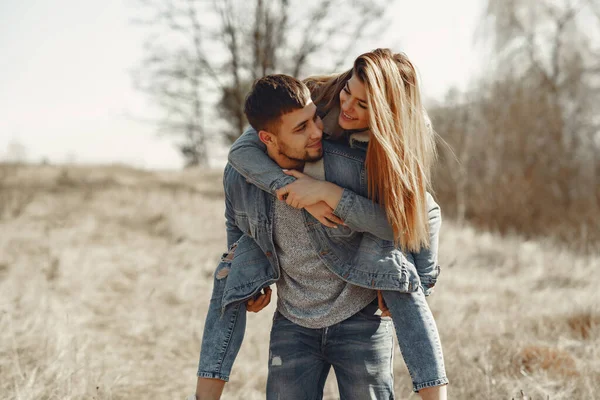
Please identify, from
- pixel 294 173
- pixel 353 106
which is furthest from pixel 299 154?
pixel 353 106

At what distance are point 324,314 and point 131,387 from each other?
6.74ft

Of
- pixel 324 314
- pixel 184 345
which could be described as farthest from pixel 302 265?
pixel 184 345

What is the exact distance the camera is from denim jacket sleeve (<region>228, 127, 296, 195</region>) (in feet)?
7.36

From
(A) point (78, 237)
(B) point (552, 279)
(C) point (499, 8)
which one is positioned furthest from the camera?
(C) point (499, 8)

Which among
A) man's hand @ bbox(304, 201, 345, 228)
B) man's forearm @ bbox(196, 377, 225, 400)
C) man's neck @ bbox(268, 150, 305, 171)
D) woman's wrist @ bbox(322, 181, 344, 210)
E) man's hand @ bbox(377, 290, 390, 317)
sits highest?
man's neck @ bbox(268, 150, 305, 171)

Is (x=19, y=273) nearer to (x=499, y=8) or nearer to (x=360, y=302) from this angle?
(x=360, y=302)

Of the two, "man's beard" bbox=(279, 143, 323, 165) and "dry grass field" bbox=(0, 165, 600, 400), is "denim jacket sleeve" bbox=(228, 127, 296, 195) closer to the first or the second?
"man's beard" bbox=(279, 143, 323, 165)

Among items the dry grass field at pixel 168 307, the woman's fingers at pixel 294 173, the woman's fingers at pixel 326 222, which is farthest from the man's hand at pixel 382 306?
the dry grass field at pixel 168 307

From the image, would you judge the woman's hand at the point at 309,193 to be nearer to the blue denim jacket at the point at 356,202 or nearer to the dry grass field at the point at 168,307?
the blue denim jacket at the point at 356,202

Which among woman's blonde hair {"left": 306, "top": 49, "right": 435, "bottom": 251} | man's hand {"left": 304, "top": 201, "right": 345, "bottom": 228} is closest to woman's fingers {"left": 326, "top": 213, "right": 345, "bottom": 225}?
man's hand {"left": 304, "top": 201, "right": 345, "bottom": 228}

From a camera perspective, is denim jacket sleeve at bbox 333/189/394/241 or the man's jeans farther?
the man's jeans

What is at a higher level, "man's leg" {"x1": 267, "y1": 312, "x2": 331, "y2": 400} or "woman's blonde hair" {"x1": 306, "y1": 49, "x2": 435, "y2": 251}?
"woman's blonde hair" {"x1": 306, "y1": 49, "x2": 435, "y2": 251}

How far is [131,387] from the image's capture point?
379cm

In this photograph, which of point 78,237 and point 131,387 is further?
point 78,237
